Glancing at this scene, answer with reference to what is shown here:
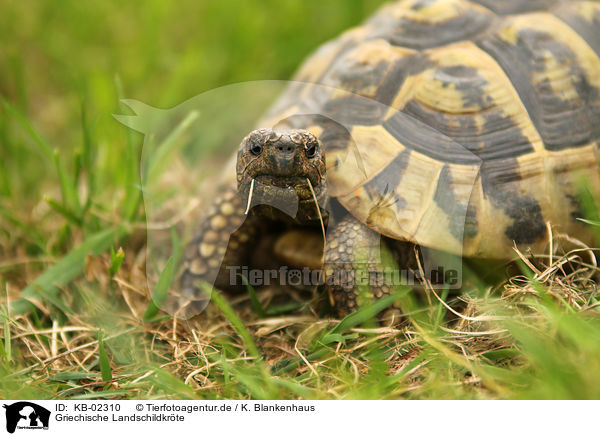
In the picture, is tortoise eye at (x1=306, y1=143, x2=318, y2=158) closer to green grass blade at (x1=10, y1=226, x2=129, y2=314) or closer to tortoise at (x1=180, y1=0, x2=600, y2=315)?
tortoise at (x1=180, y1=0, x2=600, y2=315)

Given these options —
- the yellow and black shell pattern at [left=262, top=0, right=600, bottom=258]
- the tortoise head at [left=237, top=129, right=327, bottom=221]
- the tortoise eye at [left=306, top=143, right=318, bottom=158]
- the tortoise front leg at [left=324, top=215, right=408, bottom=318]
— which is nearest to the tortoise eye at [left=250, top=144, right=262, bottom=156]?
the tortoise head at [left=237, top=129, right=327, bottom=221]

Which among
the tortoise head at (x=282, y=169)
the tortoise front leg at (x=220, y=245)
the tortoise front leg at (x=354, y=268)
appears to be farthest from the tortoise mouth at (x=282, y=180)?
the tortoise front leg at (x=220, y=245)

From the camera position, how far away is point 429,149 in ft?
7.68

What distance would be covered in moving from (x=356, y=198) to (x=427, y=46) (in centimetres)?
88

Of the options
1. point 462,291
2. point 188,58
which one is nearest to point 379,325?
point 462,291

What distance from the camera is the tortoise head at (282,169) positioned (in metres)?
2.10

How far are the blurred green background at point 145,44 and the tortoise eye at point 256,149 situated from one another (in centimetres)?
232

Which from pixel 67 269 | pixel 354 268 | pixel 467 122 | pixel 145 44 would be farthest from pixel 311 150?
pixel 145 44
